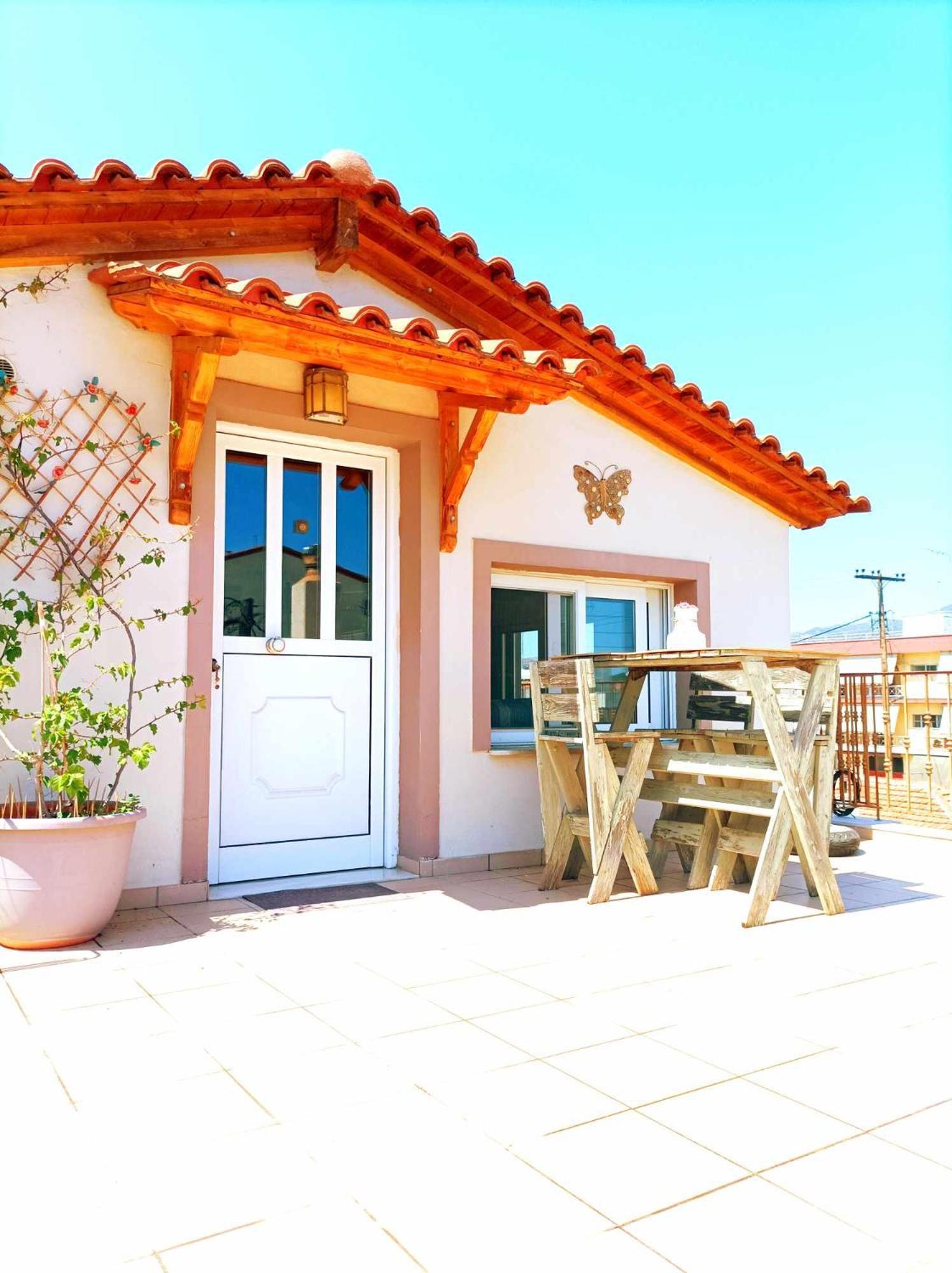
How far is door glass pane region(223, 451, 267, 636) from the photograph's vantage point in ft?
15.1

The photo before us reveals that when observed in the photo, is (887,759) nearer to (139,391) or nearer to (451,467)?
(451,467)

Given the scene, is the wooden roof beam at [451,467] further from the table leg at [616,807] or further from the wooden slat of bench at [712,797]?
the wooden slat of bench at [712,797]

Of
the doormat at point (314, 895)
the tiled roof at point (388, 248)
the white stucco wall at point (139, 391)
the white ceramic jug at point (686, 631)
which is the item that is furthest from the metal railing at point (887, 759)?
the white stucco wall at point (139, 391)

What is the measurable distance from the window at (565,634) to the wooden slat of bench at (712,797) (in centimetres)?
85

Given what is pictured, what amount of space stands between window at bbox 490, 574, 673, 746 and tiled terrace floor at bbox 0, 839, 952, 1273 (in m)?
1.97

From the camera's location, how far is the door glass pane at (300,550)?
477 centimetres

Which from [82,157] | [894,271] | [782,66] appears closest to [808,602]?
[894,271]

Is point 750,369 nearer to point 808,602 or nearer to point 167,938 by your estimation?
point 167,938

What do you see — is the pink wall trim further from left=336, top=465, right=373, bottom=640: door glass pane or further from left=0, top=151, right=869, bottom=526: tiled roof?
left=0, top=151, right=869, bottom=526: tiled roof

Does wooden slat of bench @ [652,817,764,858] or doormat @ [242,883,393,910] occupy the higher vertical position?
wooden slat of bench @ [652,817,764,858]

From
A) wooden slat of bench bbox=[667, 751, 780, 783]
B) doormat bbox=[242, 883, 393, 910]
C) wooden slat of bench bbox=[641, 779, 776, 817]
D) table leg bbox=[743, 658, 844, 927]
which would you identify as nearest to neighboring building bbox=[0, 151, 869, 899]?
doormat bbox=[242, 883, 393, 910]

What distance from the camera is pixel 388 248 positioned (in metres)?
→ 5.00

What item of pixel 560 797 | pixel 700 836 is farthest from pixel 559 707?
pixel 700 836

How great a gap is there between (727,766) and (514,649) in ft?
5.80
